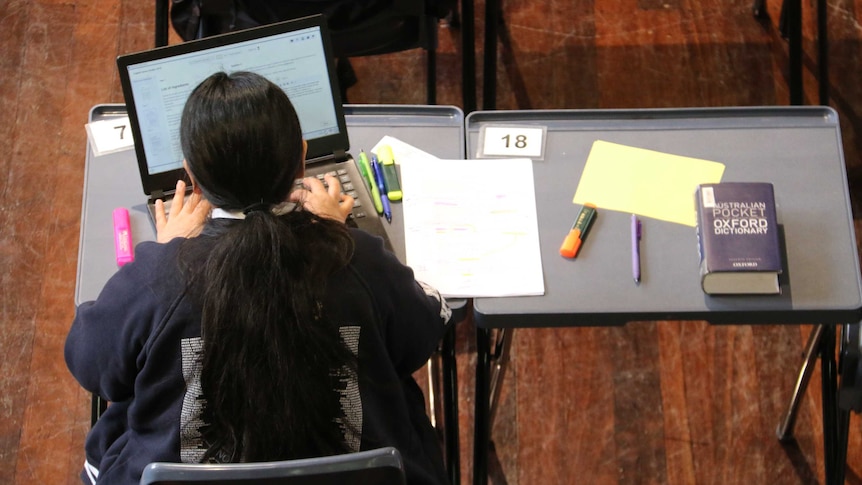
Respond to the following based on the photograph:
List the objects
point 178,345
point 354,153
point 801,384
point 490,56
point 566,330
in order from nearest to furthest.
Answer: point 178,345, point 354,153, point 801,384, point 566,330, point 490,56

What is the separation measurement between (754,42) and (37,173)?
1.97 metres

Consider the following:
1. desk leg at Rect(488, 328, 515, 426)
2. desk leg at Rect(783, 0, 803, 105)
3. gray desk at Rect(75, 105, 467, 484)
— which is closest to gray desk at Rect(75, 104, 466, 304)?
gray desk at Rect(75, 105, 467, 484)

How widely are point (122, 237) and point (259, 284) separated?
1.68ft

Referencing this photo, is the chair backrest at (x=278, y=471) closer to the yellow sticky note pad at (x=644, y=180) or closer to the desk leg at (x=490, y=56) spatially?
the yellow sticky note pad at (x=644, y=180)

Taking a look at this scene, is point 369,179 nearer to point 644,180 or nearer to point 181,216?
point 181,216

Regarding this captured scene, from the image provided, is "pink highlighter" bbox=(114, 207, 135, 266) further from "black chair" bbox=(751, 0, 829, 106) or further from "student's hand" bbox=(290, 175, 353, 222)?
"black chair" bbox=(751, 0, 829, 106)

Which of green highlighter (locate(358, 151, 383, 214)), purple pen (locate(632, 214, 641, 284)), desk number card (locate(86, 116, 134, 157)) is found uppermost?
desk number card (locate(86, 116, 134, 157))

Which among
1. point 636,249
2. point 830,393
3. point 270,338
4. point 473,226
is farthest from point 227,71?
point 830,393

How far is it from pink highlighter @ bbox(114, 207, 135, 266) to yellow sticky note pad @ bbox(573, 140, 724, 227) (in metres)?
0.72

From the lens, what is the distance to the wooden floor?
2.07 meters

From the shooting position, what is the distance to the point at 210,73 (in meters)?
1.47

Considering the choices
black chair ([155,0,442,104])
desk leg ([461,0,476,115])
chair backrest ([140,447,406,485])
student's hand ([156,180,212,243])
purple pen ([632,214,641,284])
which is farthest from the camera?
desk leg ([461,0,476,115])

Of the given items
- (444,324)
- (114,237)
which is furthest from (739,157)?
(114,237)

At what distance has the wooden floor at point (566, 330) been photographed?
207 centimetres
